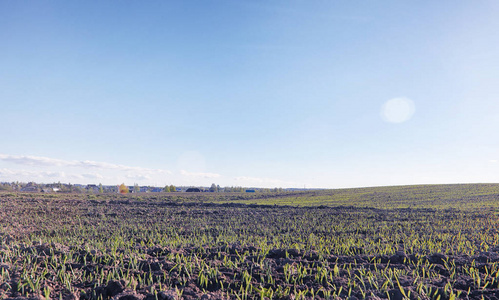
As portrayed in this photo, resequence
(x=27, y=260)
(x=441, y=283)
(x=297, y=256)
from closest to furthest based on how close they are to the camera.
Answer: (x=441, y=283) < (x=27, y=260) < (x=297, y=256)

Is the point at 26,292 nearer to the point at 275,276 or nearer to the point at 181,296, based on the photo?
the point at 181,296

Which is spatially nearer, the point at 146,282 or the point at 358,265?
the point at 146,282

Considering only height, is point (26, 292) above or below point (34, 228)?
above

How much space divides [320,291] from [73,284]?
344cm

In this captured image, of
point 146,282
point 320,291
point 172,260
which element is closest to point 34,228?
point 172,260

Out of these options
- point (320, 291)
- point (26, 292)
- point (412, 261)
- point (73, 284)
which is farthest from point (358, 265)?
point (26, 292)

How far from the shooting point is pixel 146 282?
4285 mm

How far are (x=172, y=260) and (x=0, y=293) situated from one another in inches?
97.2

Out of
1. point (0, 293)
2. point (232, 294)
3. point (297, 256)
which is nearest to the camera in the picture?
point (0, 293)

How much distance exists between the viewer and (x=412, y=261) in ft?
18.2

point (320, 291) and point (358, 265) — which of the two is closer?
point (320, 291)

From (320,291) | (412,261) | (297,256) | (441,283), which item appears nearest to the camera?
(320,291)

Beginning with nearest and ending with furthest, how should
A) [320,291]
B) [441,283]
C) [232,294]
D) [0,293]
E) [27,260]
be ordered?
[0,293] < [232,294] < [320,291] < [441,283] < [27,260]

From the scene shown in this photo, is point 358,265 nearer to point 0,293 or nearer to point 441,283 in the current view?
point 441,283
